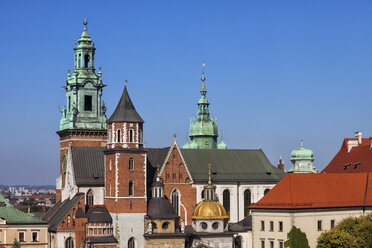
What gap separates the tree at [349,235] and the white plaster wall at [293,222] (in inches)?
187

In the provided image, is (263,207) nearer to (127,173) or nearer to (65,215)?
(127,173)

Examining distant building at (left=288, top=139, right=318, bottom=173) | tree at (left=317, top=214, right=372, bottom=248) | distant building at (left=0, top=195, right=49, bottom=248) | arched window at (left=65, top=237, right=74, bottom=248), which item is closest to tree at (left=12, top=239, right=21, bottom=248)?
distant building at (left=0, top=195, right=49, bottom=248)

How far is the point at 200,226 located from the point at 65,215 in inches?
679

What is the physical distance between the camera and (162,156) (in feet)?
373

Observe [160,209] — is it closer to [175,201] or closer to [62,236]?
[175,201]

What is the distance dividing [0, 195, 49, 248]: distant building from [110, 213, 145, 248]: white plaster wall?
10.1 m

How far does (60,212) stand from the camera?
109 metres

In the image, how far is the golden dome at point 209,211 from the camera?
108 meters

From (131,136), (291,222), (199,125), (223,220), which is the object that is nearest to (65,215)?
(131,136)

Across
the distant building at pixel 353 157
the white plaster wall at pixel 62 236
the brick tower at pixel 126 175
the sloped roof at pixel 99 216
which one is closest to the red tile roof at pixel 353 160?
the distant building at pixel 353 157

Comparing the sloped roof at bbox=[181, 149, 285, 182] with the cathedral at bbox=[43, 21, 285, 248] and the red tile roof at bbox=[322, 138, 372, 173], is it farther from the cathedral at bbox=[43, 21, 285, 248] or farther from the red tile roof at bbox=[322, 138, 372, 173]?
the red tile roof at bbox=[322, 138, 372, 173]

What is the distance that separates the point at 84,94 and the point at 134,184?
92.7ft

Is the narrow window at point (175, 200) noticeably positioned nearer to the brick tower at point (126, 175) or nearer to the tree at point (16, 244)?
the brick tower at point (126, 175)

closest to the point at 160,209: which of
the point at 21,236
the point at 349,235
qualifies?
the point at 21,236
